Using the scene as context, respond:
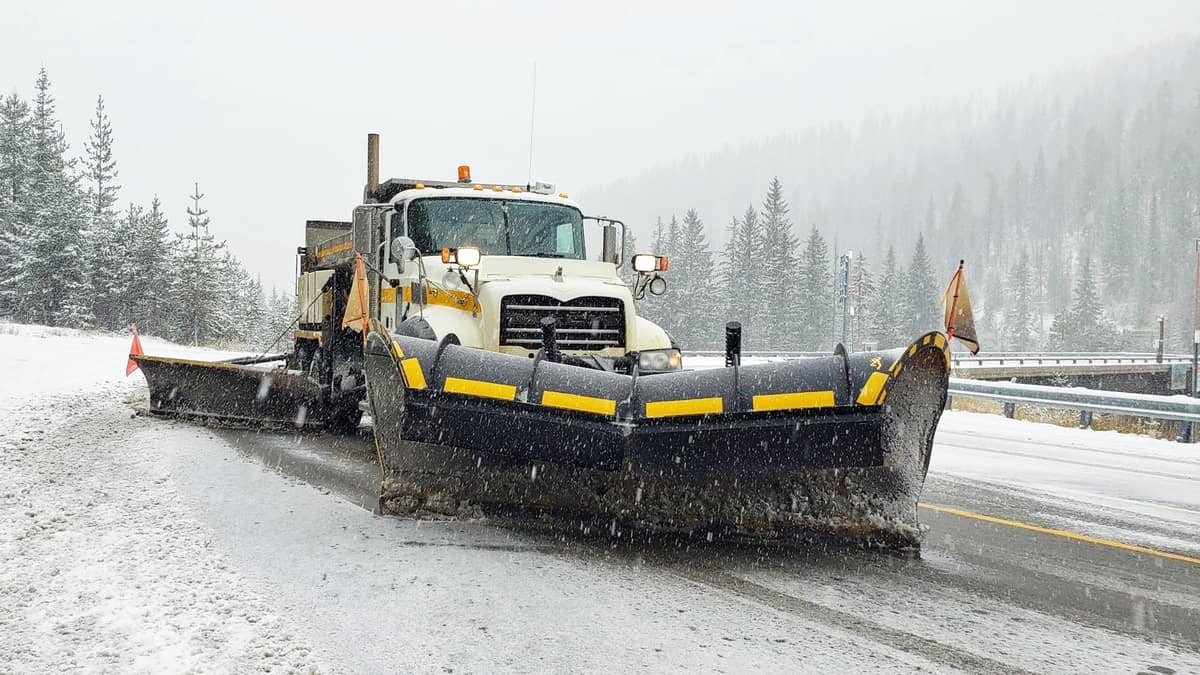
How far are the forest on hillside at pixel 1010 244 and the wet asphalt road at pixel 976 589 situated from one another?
1885 cm

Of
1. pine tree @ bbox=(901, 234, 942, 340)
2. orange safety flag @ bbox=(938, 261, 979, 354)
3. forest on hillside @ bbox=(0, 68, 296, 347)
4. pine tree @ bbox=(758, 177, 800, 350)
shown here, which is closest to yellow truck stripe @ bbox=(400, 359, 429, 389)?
orange safety flag @ bbox=(938, 261, 979, 354)

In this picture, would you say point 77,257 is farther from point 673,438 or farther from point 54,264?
point 673,438

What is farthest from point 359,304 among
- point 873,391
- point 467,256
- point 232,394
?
point 232,394

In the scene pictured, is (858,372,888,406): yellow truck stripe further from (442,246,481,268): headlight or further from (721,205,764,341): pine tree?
(721,205,764,341): pine tree

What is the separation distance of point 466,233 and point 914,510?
4554 millimetres

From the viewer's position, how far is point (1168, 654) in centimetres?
346

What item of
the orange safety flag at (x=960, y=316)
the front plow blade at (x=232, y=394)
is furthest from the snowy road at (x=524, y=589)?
the front plow blade at (x=232, y=394)

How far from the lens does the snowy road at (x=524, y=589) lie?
335 cm

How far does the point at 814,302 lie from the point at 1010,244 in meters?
84.2

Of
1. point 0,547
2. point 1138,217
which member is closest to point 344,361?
point 0,547

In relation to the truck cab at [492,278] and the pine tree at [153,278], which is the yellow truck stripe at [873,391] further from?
the pine tree at [153,278]

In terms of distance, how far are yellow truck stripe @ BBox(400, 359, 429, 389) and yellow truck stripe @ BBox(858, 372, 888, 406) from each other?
2.29 meters

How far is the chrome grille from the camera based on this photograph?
21.6ft

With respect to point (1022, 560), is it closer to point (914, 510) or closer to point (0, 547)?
point (914, 510)
